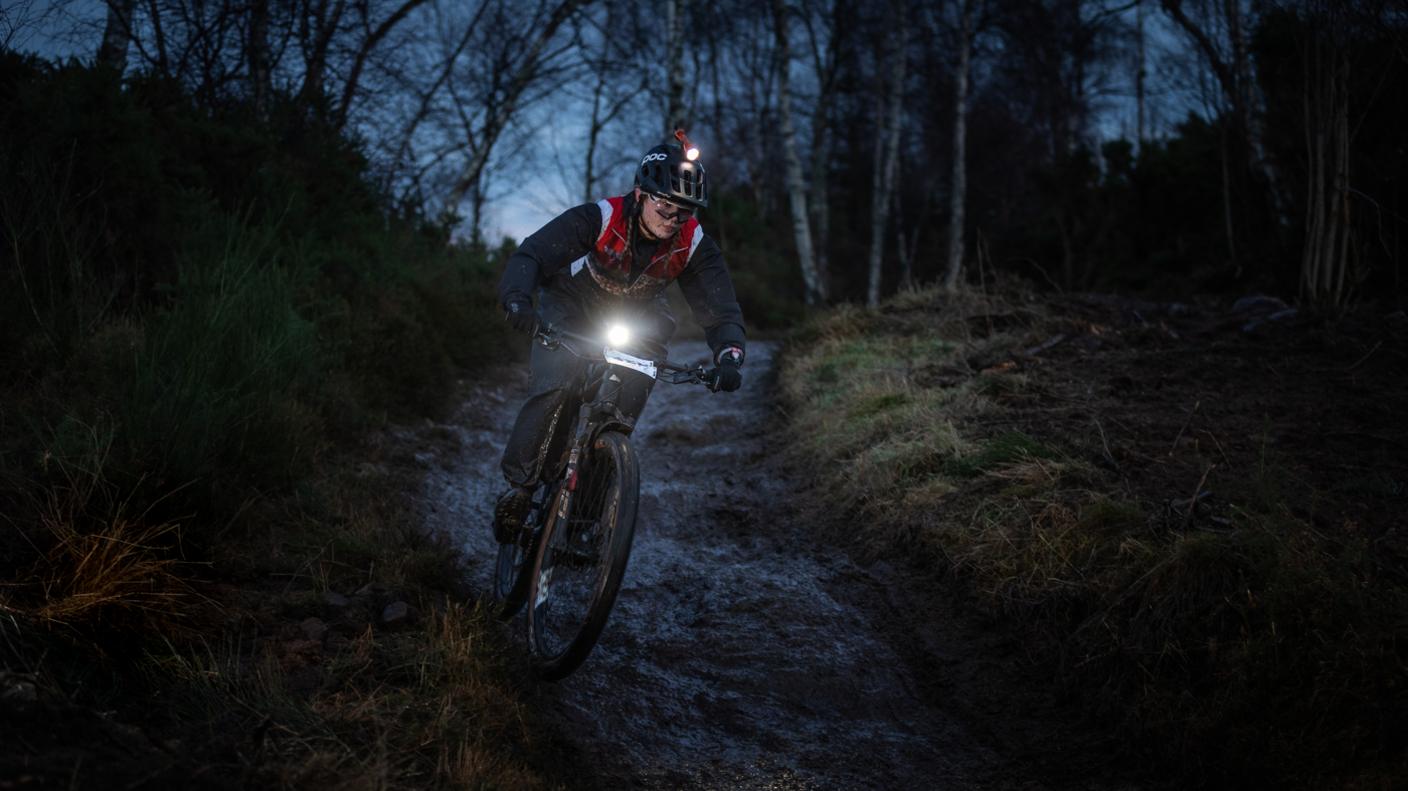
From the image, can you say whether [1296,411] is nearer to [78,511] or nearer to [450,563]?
[450,563]

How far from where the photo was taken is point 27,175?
463 cm

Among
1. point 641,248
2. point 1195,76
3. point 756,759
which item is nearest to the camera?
point 756,759

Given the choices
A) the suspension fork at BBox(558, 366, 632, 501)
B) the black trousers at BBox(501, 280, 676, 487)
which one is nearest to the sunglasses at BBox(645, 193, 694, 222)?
the black trousers at BBox(501, 280, 676, 487)

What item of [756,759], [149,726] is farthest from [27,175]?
[756,759]

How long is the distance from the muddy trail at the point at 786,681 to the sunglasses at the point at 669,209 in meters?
1.96

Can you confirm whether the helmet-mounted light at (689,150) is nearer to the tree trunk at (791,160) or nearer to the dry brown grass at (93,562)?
the dry brown grass at (93,562)

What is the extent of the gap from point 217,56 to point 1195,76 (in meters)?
10.7

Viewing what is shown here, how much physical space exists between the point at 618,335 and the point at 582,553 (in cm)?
95

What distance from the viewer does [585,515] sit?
12.9 ft

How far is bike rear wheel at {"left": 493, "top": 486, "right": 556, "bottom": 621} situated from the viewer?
163 inches

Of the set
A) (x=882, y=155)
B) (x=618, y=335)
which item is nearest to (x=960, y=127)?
(x=882, y=155)

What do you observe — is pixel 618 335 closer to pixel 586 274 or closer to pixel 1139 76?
pixel 586 274

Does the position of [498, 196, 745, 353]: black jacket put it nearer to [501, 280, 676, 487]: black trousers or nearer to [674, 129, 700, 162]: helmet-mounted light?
[501, 280, 676, 487]: black trousers

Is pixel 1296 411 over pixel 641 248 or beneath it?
beneath
